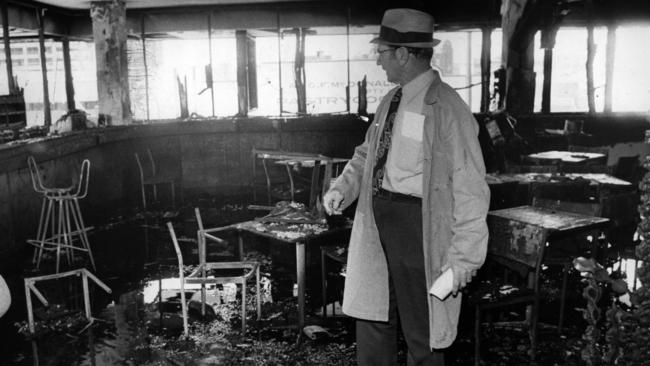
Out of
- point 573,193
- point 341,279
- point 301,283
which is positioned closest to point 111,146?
point 341,279

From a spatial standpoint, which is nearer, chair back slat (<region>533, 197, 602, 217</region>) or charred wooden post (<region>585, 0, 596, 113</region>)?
chair back slat (<region>533, 197, 602, 217</region>)

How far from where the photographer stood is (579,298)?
18.9ft

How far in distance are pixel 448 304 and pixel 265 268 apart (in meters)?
4.42

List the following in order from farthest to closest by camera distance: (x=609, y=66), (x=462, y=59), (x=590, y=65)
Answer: (x=462, y=59) < (x=609, y=66) < (x=590, y=65)

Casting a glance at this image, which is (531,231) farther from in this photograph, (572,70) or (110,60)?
(572,70)

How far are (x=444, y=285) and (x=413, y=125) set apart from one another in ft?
2.70

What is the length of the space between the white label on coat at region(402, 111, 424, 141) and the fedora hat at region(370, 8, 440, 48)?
0.36 metres

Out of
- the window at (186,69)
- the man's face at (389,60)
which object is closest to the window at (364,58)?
the window at (186,69)

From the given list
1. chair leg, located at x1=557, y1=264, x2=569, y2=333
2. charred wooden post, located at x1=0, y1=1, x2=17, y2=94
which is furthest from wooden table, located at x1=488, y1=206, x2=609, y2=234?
charred wooden post, located at x1=0, y1=1, x2=17, y2=94

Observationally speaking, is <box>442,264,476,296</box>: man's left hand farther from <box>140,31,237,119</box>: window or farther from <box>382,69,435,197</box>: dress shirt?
<box>140,31,237,119</box>: window

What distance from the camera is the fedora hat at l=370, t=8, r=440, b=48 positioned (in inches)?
112

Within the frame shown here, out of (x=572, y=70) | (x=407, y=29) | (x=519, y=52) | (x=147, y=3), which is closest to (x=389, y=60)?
(x=407, y=29)

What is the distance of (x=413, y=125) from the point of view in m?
2.90

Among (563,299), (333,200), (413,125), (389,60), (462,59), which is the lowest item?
(563,299)
